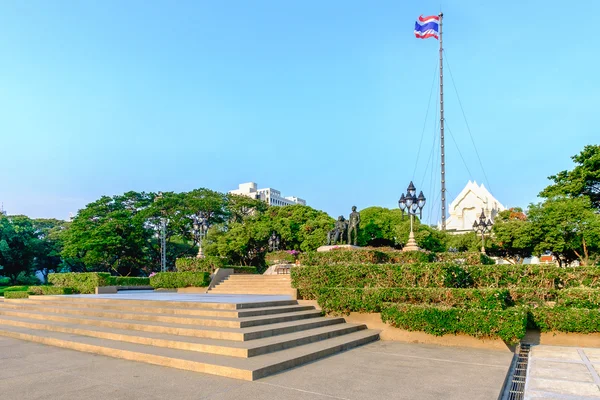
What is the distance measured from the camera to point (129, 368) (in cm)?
628

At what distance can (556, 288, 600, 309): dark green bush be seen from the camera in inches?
365

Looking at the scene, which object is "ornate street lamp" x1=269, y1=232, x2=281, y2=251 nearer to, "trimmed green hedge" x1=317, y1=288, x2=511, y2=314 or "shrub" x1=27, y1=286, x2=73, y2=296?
"shrub" x1=27, y1=286, x2=73, y2=296

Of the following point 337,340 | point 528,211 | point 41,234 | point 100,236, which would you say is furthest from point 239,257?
point 337,340

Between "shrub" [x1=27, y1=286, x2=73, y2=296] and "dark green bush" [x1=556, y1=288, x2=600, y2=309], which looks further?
"shrub" [x1=27, y1=286, x2=73, y2=296]

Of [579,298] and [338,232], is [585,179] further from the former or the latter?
[579,298]

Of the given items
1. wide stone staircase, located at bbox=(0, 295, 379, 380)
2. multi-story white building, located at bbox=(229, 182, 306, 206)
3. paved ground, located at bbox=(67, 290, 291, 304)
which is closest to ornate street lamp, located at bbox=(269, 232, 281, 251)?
paved ground, located at bbox=(67, 290, 291, 304)

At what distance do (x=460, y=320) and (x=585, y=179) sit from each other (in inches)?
1110

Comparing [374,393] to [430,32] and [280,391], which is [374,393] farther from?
[430,32]

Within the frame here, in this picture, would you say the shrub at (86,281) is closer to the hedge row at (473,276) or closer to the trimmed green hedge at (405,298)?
the hedge row at (473,276)

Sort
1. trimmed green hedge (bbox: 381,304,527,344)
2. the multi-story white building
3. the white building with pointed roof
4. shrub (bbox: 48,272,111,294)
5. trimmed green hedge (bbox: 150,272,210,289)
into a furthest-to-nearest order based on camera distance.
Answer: the multi-story white building < the white building with pointed roof < shrub (bbox: 48,272,111,294) < trimmed green hedge (bbox: 150,272,210,289) < trimmed green hedge (bbox: 381,304,527,344)

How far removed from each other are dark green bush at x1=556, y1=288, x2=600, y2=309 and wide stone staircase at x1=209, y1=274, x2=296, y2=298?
30.3 feet

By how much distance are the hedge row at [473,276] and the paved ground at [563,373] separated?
7.16ft

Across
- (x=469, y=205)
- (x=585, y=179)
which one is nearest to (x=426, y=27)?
(x=585, y=179)

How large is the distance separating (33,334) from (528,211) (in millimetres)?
30505
